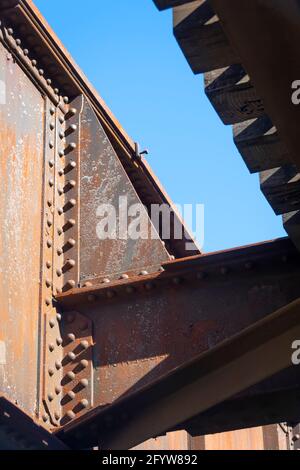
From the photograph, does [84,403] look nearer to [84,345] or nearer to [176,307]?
Result: [84,345]

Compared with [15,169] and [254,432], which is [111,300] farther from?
[254,432]

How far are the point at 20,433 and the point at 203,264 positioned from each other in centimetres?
170

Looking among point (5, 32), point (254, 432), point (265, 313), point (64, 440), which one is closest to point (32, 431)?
point (64, 440)

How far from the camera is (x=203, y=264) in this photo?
7176 mm

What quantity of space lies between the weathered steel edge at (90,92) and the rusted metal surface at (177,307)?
1.75 metres

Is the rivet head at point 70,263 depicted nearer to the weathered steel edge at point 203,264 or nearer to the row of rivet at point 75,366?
the weathered steel edge at point 203,264

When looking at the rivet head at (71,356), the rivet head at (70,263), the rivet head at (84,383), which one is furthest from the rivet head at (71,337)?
the rivet head at (70,263)

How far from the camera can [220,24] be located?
5426 mm

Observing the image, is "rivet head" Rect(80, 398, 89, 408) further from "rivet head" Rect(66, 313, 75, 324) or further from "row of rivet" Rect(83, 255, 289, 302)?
"row of rivet" Rect(83, 255, 289, 302)

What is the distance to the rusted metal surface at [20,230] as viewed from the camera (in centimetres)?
699

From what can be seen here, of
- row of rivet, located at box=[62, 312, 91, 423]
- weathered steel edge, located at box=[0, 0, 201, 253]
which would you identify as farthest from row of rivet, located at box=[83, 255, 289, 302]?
weathered steel edge, located at box=[0, 0, 201, 253]

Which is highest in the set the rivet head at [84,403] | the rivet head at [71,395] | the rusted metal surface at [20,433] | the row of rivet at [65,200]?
the row of rivet at [65,200]

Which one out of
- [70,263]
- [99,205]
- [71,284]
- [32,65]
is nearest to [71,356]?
[71,284]

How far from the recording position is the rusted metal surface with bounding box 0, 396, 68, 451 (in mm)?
6648
